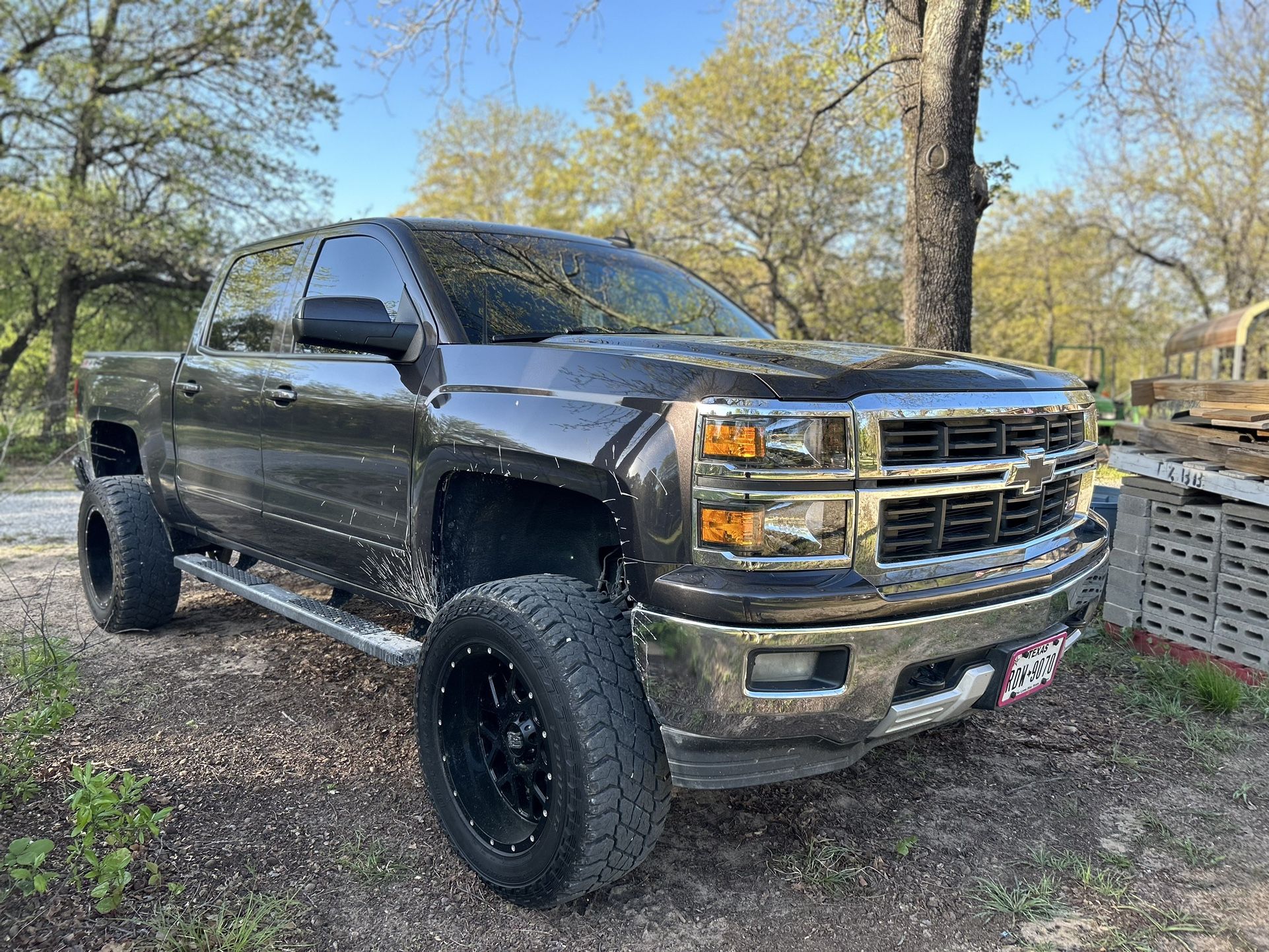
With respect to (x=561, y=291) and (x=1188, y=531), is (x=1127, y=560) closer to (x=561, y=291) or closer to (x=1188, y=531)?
(x=1188, y=531)

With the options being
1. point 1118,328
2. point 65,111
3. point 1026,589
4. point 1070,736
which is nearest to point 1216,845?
point 1070,736

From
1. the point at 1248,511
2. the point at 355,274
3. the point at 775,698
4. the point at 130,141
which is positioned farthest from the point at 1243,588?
the point at 130,141

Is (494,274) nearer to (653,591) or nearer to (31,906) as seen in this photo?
(653,591)

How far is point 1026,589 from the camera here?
2475 millimetres

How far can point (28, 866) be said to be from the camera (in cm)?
244

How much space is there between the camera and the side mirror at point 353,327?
9.02 ft

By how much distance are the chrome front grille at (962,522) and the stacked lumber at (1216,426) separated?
184cm

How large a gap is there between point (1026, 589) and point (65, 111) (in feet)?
56.0

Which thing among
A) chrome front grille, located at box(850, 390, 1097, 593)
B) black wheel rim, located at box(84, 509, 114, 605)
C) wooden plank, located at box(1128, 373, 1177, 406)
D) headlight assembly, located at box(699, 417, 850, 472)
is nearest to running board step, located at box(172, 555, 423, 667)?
black wheel rim, located at box(84, 509, 114, 605)

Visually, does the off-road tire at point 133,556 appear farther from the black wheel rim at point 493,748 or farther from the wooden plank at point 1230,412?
the wooden plank at point 1230,412

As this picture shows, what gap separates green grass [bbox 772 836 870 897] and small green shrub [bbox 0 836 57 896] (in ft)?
6.48

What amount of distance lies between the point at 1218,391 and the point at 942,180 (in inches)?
92.4

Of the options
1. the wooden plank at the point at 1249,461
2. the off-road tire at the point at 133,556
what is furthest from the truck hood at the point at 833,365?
the off-road tire at the point at 133,556

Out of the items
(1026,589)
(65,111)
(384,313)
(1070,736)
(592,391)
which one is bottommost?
(1070,736)
